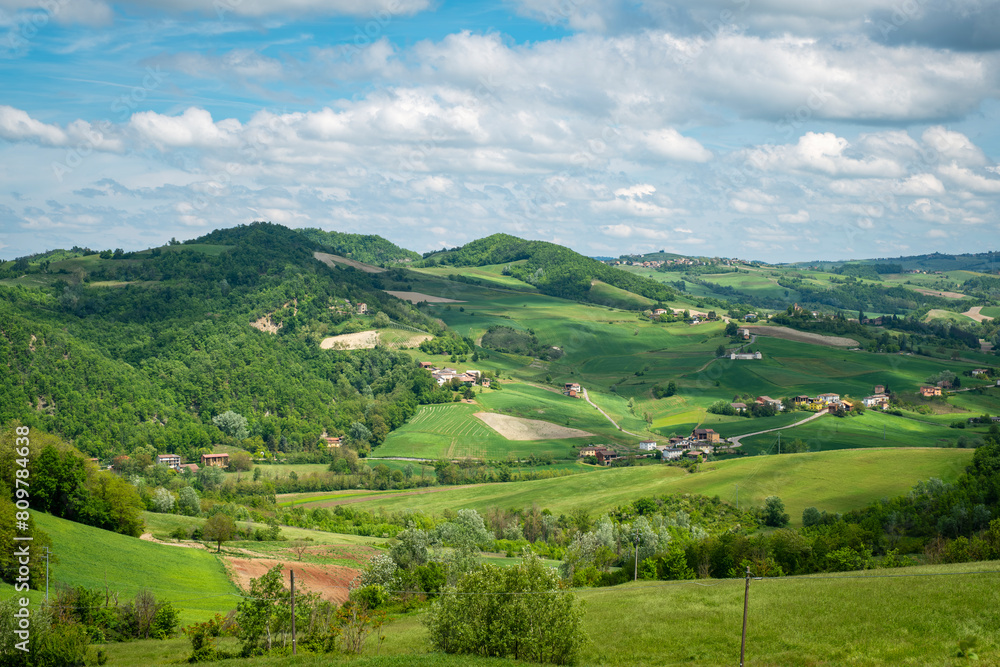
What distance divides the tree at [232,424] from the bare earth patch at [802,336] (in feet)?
374

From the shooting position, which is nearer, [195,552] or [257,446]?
[195,552]

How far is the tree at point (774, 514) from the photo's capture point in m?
67.9

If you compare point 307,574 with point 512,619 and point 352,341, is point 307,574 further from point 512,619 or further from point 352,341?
point 352,341

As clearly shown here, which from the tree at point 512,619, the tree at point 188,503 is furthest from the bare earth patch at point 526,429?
the tree at point 512,619

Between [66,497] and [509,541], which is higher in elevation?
[66,497]

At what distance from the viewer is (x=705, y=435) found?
111 m

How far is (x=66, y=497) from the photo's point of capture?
5012cm

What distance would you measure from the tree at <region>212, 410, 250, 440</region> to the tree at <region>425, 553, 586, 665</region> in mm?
102408

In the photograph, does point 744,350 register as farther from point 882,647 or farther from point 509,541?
point 882,647

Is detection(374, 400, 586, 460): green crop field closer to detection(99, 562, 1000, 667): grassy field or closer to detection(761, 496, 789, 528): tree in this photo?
detection(761, 496, 789, 528): tree

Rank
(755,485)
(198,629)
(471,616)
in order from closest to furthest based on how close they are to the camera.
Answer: (471,616) < (198,629) < (755,485)

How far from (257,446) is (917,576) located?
105894mm

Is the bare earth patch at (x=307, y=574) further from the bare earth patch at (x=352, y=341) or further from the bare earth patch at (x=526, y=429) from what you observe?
the bare earth patch at (x=352, y=341)

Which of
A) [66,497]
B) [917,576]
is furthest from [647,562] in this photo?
[66,497]
